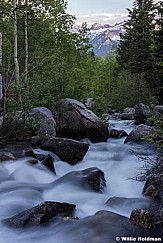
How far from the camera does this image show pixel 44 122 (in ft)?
40.0

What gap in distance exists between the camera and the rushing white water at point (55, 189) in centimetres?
600

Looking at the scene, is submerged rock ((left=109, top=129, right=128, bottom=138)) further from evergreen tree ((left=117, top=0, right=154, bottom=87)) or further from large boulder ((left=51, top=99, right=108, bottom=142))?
evergreen tree ((left=117, top=0, right=154, bottom=87))

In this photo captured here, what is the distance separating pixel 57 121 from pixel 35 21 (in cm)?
923

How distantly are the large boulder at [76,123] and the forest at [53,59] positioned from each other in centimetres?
72

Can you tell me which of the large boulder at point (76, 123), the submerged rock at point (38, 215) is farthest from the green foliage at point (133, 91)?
the submerged rock at point (38, 215)

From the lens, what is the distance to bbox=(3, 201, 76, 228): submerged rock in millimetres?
6043

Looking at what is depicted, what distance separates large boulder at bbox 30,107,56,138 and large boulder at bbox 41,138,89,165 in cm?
98

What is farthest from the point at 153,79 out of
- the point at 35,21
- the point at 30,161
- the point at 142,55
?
the point at 30,161

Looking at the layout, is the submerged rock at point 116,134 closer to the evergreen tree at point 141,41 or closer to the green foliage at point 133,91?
the green foliage at point 133,91

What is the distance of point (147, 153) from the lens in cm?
1238

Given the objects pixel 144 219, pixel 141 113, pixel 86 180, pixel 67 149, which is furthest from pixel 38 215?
pixel 141 113

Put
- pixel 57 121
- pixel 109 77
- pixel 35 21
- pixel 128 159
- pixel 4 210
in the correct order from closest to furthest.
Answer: pixel 4 210 → pixel 128 159 → pixel 57 121 → pixel 35 21 → pixel 109 77

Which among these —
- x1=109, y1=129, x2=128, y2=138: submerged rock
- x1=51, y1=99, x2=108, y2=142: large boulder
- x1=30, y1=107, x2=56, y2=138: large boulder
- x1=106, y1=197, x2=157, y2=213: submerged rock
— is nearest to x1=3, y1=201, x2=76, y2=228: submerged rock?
x1=106, y1=197, x2=157, y2=213: submerged rock

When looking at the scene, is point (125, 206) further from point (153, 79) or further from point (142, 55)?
point (142, 55)
